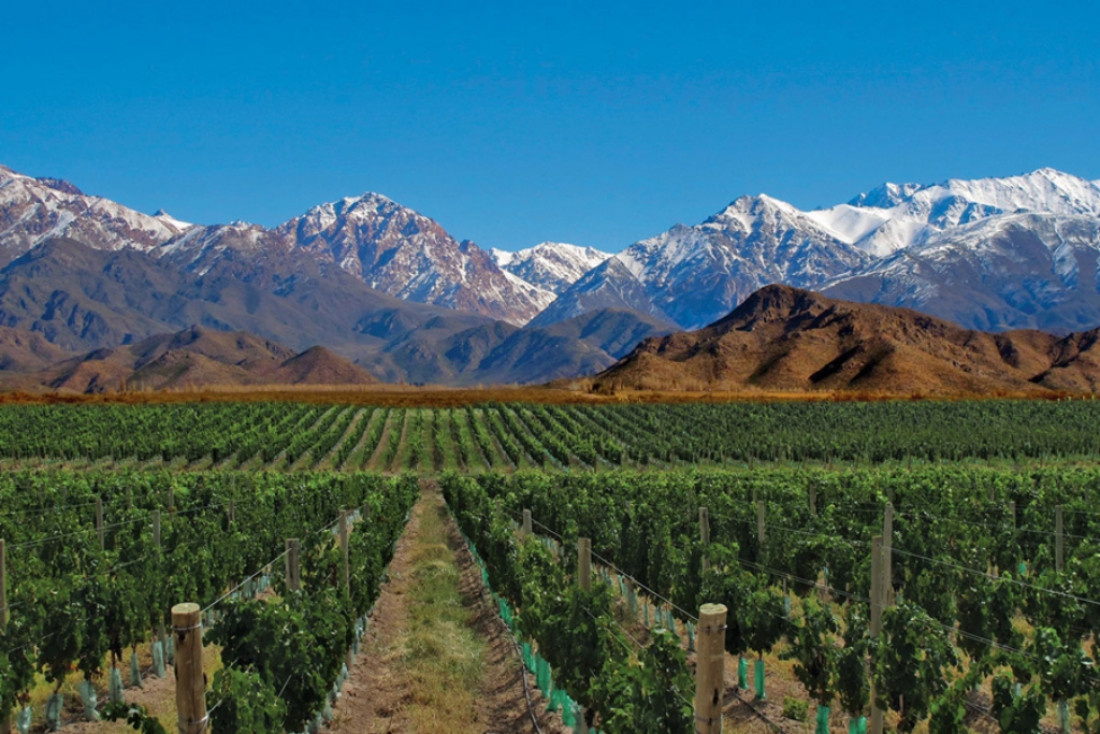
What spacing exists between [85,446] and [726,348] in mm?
97162

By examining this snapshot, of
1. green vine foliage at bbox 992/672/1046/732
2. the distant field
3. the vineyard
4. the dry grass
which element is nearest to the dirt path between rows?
the dry grass

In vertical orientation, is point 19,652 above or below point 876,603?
below

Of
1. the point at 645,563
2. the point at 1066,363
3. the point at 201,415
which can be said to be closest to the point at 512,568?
the point at 645,563

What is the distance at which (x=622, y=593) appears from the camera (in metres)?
17.0

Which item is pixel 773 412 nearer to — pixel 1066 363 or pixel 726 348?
pixel 726 348

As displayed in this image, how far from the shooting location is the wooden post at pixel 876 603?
30.4 feet

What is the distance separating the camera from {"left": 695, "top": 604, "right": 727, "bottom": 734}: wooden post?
22.5ft

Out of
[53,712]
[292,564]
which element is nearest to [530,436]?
[292,564]

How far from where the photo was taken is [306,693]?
10.5 m

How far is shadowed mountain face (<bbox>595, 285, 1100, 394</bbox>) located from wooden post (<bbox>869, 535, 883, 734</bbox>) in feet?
286

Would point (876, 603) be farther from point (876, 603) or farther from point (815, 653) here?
point (815, 653)

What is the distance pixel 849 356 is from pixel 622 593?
329ft

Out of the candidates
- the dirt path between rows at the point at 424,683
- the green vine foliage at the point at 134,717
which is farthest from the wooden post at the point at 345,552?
the green vine foliage at the point at 134,717

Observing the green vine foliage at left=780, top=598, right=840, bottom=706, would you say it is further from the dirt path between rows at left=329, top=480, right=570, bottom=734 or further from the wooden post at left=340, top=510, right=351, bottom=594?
the wooden post at left=340, top=510, right=351, bottom=594
